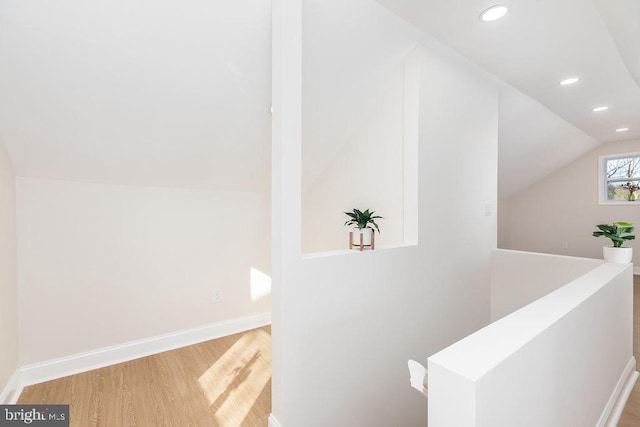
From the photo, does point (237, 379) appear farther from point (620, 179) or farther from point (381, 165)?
point (620, 179)

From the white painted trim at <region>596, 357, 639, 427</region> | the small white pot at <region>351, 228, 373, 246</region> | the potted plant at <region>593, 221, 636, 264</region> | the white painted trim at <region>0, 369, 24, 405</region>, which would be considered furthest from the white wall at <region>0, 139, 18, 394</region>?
the potted plant at <region>593, 221, 636, 264</region>

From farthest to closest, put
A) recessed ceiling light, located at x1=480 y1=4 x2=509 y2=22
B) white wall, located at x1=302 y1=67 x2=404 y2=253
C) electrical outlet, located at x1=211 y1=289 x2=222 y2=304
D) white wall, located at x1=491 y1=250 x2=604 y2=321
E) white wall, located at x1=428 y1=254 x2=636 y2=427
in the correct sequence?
electrical outlet, located at x1=211 y1=289 x2=222 y2=304, white wall, located at x1=491 y1=250 x2=604 y2=321, white wall, located at x1=302 y1=67 x2=404 y2=253, recessed ceiling light, located at x1=480 y1=4 x2=509 y2=22, white wall, located at x1=428 y1=254 x2=636 y2=427

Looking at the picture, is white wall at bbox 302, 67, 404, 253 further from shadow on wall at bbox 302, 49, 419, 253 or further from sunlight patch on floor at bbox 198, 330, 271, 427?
sunlight patch on floor at bbox 198, 330, 271, 427

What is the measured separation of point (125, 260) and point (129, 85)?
141cm

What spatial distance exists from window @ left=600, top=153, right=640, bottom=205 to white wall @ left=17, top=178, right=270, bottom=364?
6313 mm

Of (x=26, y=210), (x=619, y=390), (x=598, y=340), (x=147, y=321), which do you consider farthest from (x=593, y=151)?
(x=26, y=210)

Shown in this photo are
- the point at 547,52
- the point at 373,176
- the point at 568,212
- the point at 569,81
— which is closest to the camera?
the point at 547,52

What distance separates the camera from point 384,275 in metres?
1.83

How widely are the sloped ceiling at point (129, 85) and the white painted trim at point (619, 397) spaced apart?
299 centimetres

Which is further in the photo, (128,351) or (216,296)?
(216,296)

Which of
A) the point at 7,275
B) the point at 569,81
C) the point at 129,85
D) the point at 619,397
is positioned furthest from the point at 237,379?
the point at 569,81

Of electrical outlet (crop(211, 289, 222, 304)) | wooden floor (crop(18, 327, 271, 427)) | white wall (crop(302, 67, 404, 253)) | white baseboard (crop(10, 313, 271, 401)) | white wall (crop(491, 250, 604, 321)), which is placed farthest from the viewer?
electrical outlet (crop(211, 289, 222, 304))

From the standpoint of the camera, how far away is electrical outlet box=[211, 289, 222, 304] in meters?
2.77

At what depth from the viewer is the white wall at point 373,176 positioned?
218 cm
